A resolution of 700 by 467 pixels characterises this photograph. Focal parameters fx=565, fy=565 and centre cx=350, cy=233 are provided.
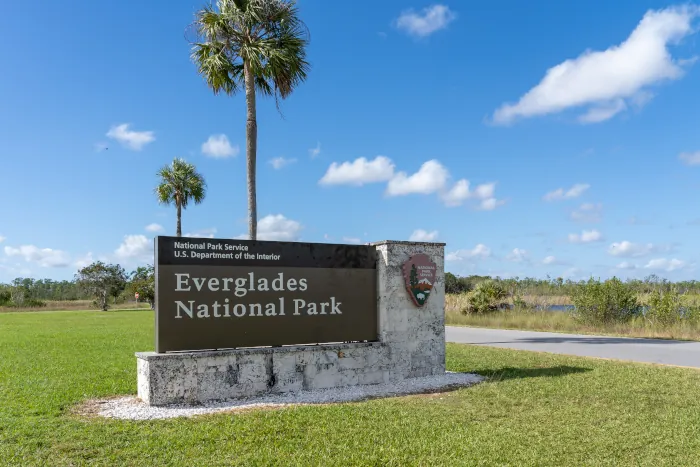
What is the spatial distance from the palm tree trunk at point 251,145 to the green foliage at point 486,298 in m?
15.8

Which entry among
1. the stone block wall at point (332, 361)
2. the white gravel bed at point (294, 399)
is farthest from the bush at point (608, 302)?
the stone block wall at point (332, 361)

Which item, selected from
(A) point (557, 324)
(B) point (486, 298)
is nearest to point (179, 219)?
(B) point (486, 298)

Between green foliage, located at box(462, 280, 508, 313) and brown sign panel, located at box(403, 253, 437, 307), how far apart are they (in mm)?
19278

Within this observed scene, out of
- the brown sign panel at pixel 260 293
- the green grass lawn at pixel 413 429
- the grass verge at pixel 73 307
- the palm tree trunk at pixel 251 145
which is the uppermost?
the palm tree trunk at pixel 251 145

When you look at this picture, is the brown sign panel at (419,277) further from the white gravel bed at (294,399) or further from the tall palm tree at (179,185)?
the tall palm tree at (179,185)

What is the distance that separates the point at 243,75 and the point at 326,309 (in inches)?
439

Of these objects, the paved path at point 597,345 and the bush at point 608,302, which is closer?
the paved path at point 597,345

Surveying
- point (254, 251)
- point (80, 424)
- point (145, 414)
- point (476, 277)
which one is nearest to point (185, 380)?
point (145, 414)

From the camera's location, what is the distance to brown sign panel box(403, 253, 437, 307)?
34.7ft

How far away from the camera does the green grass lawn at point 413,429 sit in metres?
5.84

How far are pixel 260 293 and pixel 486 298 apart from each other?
21705mm

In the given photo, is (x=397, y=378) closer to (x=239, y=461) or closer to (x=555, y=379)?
(x=555, y=379)

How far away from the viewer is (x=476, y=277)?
61.5 meters

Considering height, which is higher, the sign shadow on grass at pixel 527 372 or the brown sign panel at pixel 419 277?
the brown sign panel at pixel 419 277
